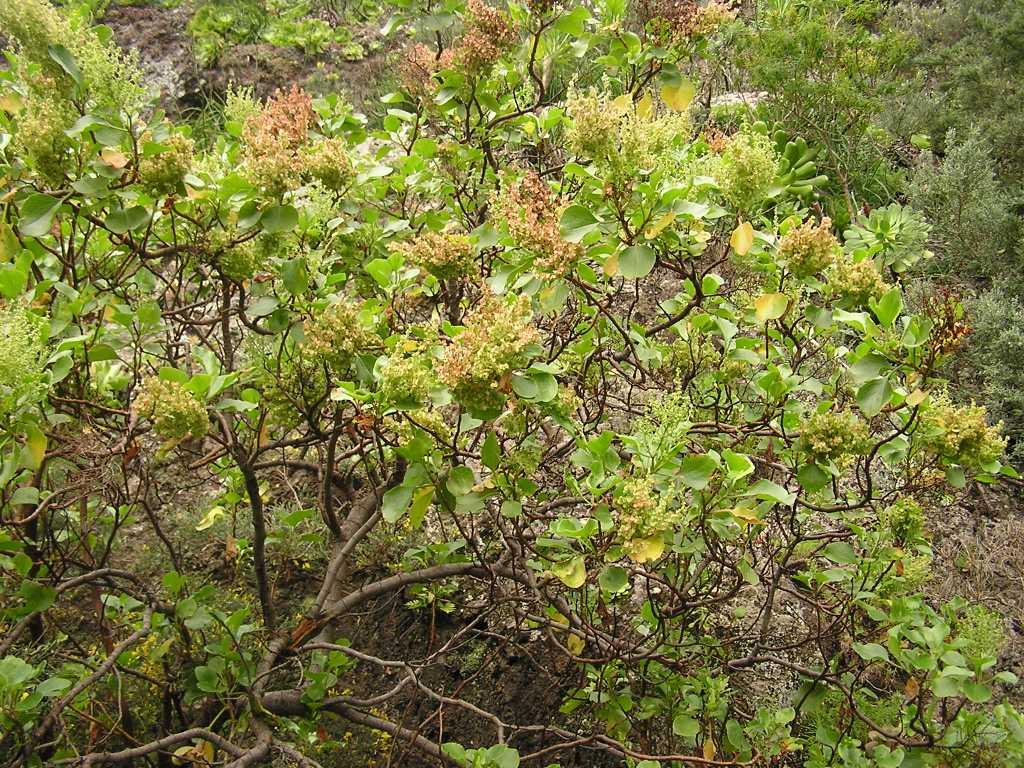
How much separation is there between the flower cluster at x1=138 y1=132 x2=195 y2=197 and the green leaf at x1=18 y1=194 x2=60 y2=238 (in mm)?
200

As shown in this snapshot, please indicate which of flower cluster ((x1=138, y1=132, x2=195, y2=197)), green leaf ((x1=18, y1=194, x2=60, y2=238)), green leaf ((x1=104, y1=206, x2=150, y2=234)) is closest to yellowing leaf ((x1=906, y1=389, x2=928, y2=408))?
flower cluster ((x1=138, y1=132, x2=195, y2=197))

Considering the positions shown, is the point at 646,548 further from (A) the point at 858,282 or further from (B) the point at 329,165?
(B) the point at 329,165

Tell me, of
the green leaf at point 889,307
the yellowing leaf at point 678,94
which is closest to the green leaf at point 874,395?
the green leaf at point 889,307

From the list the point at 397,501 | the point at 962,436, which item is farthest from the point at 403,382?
the point at 962,436

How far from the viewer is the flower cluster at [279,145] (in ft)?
5.48

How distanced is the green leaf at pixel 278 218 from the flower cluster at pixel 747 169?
3.20 ft

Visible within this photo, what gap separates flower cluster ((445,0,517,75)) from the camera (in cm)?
219

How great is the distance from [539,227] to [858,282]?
73 cm

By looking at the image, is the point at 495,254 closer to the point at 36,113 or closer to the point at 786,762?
the point at 36,113

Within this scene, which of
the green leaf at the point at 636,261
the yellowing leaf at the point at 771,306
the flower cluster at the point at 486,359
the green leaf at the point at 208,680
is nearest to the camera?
the flower cluster at the point at 486,359

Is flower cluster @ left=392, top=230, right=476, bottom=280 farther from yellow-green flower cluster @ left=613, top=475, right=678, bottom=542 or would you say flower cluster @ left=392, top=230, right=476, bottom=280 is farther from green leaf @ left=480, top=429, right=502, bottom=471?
yellow-green flower cluster @ left=613, top=475, right=678, bottom=542

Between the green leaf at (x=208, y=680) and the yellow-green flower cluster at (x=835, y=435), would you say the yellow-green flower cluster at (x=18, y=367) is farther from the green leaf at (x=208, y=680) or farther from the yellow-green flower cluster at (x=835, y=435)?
the yellow-green flower cluster at (x=835, y=435)

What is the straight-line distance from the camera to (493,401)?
1.46 meters

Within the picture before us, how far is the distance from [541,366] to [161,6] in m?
7.18
